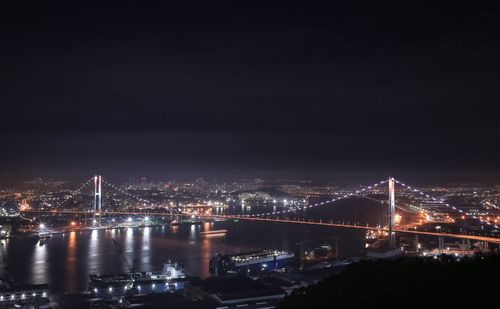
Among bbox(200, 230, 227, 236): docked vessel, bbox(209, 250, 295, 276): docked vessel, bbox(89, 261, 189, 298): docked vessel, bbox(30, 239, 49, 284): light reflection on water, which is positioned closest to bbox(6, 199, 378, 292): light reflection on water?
bbox(30, 239, 49, 284): light reflection on water

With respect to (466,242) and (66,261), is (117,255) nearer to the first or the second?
(66,261)

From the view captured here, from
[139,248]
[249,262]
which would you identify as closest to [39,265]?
[139,248]

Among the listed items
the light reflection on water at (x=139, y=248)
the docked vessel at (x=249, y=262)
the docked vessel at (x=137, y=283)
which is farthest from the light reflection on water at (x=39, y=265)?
the docked vessel at (x=249, y=262)

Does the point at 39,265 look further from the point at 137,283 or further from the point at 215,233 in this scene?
the point at 215,233

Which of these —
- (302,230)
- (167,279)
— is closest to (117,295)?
(167,279)

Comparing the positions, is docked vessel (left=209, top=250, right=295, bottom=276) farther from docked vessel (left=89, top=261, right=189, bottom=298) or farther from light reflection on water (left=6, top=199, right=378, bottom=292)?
docked vessel (left=89, top=261, right=189, bottom=298)

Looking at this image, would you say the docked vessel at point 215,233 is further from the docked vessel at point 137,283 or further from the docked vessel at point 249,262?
the docked vessel at point 137,283
